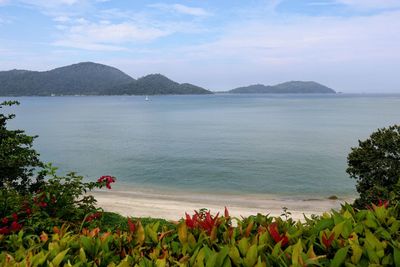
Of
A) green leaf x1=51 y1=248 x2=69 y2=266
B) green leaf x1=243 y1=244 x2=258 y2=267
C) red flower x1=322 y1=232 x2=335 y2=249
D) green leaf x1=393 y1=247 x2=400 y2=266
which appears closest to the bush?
green leaf x1=51 y1=248 x2=69 y2=266


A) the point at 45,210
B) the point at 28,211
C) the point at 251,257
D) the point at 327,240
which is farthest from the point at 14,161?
the point at 327,240

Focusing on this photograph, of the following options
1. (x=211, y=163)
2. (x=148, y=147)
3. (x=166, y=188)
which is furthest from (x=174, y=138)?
(x=166, y=188)

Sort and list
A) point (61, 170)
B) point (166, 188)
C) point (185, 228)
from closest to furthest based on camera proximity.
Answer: point (185, 228) → point (166, 188) → point (61, 170)

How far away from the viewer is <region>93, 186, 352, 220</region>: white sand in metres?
21.3

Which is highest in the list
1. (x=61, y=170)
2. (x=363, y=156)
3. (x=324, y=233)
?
(x=324, y=233)

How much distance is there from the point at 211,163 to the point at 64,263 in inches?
1442

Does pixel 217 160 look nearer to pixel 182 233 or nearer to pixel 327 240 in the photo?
pixel 182 233

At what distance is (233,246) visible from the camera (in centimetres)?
313

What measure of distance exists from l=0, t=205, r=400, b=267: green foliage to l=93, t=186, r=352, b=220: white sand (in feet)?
53.8

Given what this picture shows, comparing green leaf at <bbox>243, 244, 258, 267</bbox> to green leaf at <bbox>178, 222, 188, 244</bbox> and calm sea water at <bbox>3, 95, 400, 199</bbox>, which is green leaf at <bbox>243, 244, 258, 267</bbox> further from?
calm sea water at <bbox>3, 95, 400, 199</bbox>

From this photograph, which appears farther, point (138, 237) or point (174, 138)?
point (174, 138)

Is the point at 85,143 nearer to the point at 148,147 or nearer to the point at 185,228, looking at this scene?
the point at 148,147

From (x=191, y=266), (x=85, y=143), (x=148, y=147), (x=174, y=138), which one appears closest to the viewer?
(x=191, y=266)

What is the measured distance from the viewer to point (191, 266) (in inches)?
116
